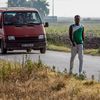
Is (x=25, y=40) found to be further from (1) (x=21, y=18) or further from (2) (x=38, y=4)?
(2) (x=38, y=4)

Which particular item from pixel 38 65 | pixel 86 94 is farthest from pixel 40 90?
pixel 38 65

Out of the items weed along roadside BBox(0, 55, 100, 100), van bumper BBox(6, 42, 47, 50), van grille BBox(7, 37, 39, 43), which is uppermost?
weed along roadside BBox(0, 55, 100, 100)

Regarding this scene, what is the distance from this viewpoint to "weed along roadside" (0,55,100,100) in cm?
1183

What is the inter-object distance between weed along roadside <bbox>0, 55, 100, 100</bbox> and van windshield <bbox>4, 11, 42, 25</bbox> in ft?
36.8

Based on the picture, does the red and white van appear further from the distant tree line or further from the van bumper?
the distant tree line

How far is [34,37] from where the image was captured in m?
27.6

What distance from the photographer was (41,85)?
13.6 m

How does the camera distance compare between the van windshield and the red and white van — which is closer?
the red and white van

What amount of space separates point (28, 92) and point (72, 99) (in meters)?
1.45

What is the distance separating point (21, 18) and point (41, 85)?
1455 centimetres

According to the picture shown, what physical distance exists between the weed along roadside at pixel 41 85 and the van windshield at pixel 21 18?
11229mm

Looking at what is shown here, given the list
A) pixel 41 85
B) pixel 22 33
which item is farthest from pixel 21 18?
pixel 41 85

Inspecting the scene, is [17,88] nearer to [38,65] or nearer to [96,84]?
[96,84]

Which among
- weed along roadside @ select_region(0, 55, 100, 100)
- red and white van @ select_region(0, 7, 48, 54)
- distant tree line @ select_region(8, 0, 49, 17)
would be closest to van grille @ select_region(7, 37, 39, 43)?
red and white van @ select_region(0, 7, 48, 54)
